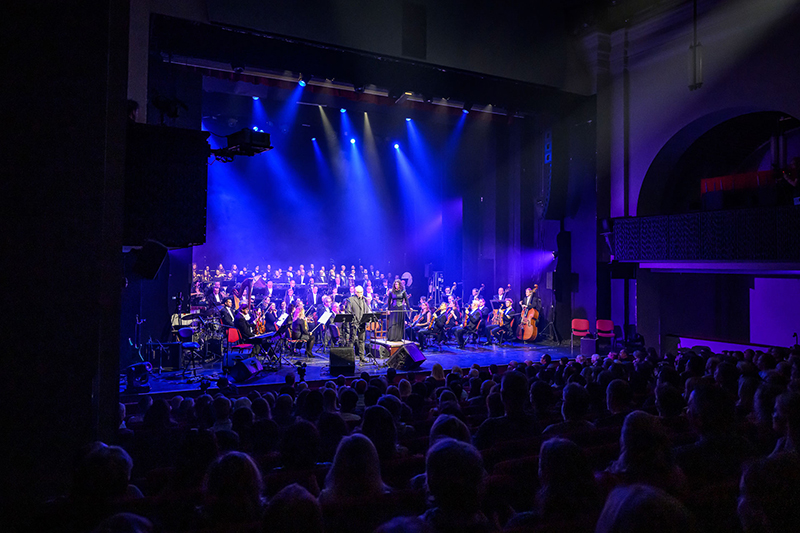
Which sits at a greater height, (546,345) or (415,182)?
(415,182)

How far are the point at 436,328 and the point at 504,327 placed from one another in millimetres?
1978

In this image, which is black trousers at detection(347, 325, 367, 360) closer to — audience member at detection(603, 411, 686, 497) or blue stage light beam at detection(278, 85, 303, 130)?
audience member at detection(603, 411, 686, 497)

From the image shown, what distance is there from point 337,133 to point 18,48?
17030 mm

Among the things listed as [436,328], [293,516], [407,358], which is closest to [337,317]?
[407,358]

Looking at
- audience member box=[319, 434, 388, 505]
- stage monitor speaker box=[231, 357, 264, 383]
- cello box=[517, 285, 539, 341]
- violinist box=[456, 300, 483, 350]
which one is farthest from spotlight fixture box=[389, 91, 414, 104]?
audience member box=[319, 434, 388, 505]

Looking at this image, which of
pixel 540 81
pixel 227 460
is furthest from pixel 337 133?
pixel 227 460

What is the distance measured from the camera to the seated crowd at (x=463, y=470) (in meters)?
2.13

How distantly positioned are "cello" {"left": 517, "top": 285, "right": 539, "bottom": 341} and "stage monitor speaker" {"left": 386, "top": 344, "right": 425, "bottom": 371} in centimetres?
532

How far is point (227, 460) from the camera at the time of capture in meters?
2.41

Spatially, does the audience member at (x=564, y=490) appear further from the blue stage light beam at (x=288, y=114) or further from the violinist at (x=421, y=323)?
the blue stage light beam at (x=288, y=114)

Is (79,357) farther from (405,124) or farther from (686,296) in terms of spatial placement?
(405,124)

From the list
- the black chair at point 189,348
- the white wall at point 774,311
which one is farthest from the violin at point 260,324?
the white wall at point 774,311

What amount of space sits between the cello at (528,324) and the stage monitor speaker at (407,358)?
532cm

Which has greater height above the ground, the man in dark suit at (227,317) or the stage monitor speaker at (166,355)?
the man in dark suit at (227,317)
